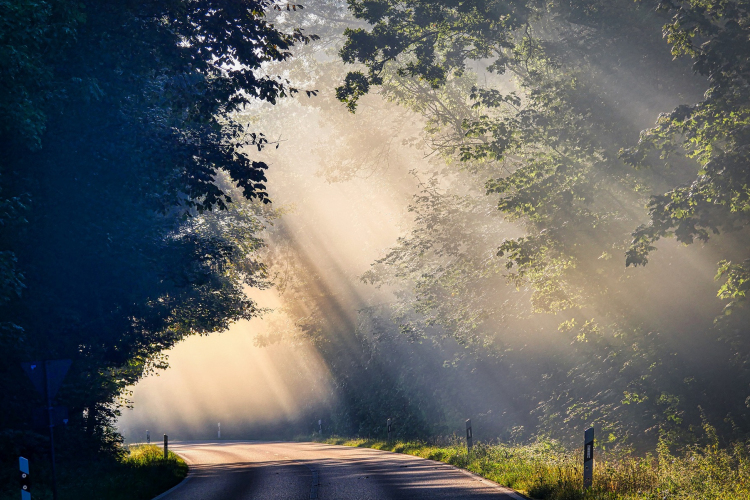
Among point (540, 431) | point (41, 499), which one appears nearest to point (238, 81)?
point (41, 499)

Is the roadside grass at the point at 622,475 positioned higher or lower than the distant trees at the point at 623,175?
lower

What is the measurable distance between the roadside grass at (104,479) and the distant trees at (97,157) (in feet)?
4.41

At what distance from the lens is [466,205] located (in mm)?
30000

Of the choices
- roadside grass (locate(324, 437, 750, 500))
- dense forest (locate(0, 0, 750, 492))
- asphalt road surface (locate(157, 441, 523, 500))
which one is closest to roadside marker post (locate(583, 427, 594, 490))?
roadside grass (locate(324, 437, 750, 500))

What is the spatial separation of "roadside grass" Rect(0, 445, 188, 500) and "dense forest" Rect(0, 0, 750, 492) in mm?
827

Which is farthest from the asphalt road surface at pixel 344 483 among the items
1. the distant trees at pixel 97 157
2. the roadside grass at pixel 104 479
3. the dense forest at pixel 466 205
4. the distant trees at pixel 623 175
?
the distant trees at pixel 623 175

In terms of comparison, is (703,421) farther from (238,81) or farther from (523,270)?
(238,81)

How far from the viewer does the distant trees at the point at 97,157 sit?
12.8m

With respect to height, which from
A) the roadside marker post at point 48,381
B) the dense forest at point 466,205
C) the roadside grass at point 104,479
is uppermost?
the dense forest at point 466,205

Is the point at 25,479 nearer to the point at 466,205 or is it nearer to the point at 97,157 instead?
the point at 97,157

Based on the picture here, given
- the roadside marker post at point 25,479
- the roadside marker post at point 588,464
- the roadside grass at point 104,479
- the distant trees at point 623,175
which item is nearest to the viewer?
the roadside marker post at point 25,479

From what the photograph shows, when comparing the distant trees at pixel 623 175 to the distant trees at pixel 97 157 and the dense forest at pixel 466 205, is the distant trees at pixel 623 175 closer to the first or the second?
the dense forest at pixel 466 205

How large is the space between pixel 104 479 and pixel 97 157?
6.94 metres

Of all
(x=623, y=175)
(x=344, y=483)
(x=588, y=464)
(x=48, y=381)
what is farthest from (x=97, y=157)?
(x=623, y=175)
